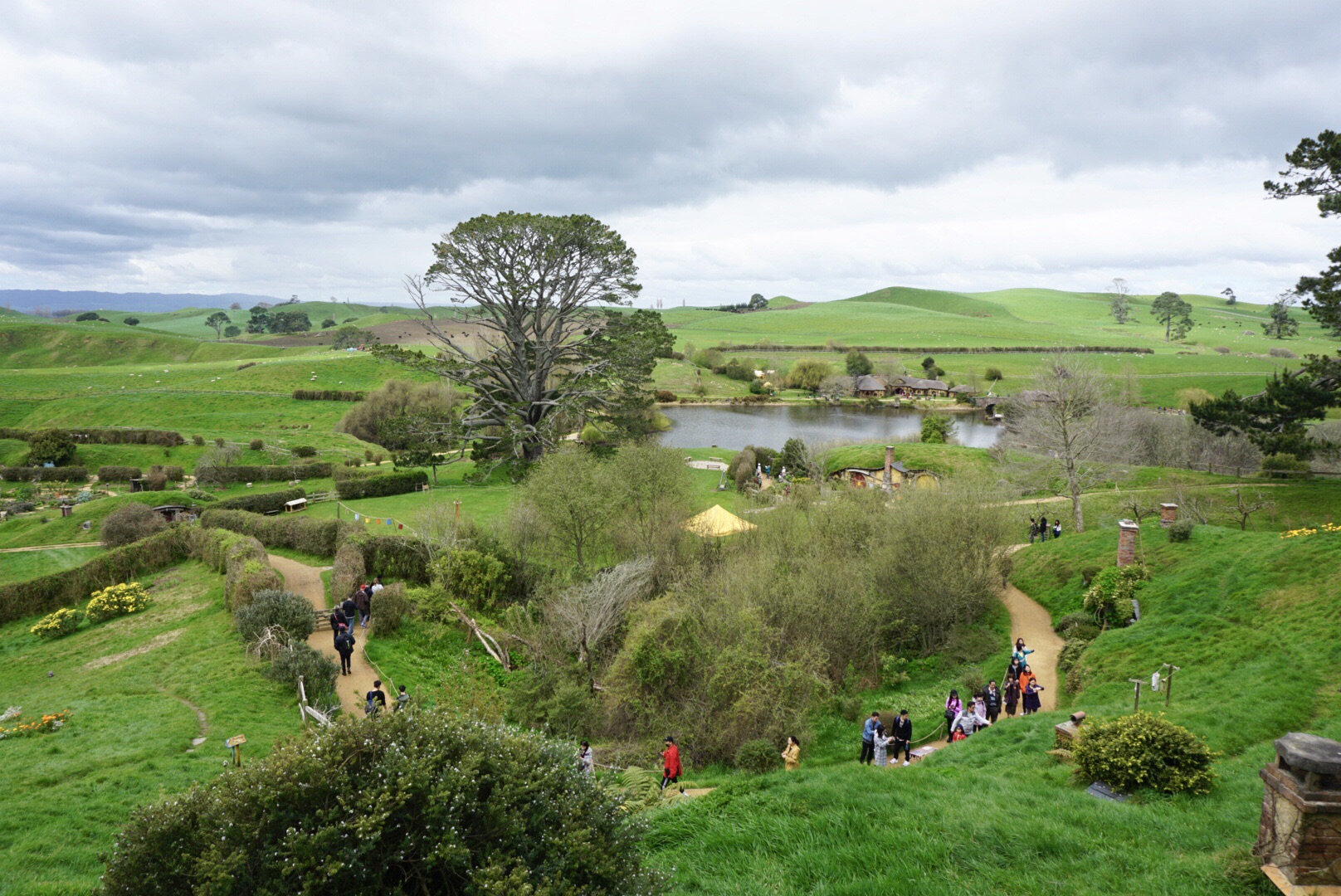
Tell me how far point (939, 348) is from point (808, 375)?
46.6 m

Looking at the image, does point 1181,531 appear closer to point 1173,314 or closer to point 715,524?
point 715,524

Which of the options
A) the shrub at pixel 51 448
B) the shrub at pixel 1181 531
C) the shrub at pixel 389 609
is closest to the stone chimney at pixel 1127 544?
the shrub at pixel 1181 531

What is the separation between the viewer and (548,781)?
627cm

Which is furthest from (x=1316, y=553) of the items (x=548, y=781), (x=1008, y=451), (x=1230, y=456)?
(x=1230, y=456)

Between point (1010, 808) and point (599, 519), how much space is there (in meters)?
17.4

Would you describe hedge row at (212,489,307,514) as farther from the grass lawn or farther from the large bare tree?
the large bare tree

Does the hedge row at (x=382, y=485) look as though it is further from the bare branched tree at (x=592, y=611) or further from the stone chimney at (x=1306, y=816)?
the stone chimney at (x=1306, y=816)

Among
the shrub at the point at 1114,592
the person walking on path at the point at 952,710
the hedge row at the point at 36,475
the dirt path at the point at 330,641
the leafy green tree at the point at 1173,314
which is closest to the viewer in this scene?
the person walking on path at the point at 952,710

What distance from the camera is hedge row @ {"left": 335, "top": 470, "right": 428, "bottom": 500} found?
1416 inches

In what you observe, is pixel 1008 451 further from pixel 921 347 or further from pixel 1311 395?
pixel 921 347

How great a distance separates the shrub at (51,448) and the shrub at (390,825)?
156 ft

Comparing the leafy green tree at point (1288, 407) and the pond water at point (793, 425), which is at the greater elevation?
the leafy green tree at point (1288, 407)

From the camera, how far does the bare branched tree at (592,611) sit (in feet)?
61.4

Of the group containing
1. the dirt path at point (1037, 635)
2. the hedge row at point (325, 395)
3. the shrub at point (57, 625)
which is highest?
the hedge row at point (325, 395)
